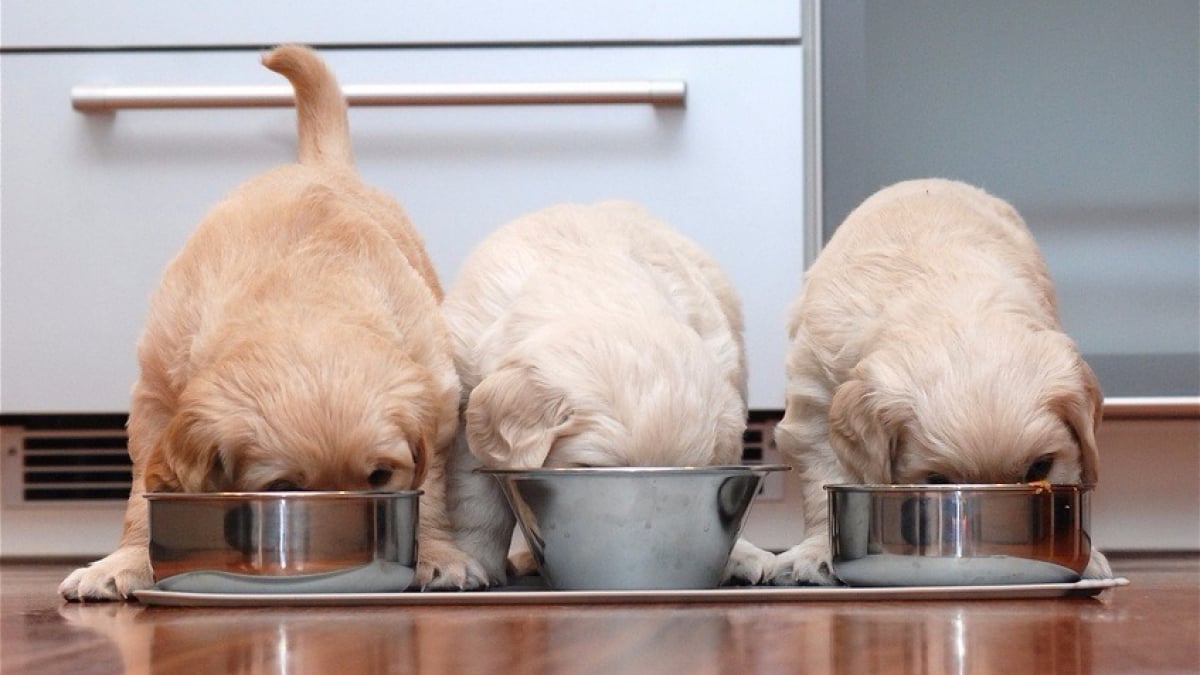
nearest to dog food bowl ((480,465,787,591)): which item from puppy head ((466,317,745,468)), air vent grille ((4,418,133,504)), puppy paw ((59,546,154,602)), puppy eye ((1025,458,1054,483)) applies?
puppy head ((466,317,745,468))

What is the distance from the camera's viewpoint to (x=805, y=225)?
3414 millimetres

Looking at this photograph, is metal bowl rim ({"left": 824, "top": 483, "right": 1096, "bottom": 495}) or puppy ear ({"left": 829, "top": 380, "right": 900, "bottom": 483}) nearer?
metal bowl rim ({"left": 824, "top": 483, "right": 1096, "bottom": 495})

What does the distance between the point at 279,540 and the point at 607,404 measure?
54 centimetres

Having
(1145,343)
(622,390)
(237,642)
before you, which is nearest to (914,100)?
(1145,343)

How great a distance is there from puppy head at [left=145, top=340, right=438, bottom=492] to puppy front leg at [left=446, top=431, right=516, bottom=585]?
383 mm

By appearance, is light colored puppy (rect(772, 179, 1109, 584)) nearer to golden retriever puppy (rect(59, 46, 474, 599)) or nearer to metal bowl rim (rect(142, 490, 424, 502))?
golden retriever puppy (rect(59, 46, 474, 599))

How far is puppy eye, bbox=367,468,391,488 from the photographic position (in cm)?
223

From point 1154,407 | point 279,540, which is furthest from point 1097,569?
point 279,540

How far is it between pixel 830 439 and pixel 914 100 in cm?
121

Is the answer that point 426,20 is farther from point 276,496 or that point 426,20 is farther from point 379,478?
point 276,496

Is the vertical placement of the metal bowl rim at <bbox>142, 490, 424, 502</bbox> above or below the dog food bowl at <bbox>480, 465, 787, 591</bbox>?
above

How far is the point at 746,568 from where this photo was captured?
8.75 feet

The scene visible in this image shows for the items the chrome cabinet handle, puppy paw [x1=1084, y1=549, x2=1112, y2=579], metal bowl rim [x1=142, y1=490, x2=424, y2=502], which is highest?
the chrome cabinet handle

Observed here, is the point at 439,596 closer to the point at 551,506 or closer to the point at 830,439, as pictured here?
the point at 551,506
